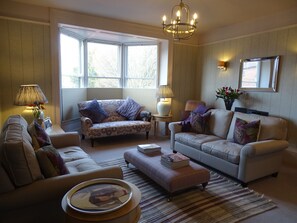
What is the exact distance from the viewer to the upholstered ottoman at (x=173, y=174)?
230 cm

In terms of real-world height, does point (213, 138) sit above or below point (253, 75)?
below

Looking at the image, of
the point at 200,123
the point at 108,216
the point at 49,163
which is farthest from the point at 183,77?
the point at 108,216

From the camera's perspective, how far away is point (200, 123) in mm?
3861

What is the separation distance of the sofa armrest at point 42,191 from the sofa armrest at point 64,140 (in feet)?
4.62

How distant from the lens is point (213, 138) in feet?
11.7

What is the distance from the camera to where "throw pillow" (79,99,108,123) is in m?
4.56

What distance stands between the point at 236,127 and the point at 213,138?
45 cm

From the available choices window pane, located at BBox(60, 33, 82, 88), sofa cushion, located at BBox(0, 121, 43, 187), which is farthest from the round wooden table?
window pane, located at BBox(60, 33, 82, 88)

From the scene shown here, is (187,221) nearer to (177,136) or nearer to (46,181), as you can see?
(46,181)

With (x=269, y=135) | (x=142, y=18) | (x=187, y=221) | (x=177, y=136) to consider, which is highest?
(x=142, y=18)

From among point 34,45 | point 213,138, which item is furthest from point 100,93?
point 213,138

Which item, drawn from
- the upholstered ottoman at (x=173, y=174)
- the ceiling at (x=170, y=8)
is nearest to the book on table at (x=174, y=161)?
the upholstered ottoman at (x=173, y=174)

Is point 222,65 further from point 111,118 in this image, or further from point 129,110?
point 111,118

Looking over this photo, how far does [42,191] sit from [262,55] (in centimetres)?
432
